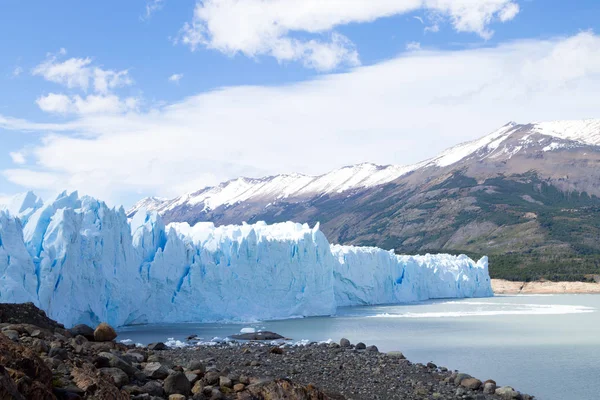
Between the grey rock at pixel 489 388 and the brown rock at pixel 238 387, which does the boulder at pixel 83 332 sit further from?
the grey rock at pixel 489 388

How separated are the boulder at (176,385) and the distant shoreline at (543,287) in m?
55.4


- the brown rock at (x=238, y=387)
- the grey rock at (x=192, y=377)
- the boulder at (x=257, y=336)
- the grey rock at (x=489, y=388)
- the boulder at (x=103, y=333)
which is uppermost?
the boulder at (x=103, y=333)

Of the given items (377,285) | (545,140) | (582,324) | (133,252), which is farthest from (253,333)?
(545,140)

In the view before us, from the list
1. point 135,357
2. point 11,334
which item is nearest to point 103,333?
point 135,357

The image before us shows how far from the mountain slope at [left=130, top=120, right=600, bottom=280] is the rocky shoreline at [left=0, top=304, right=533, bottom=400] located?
49729 millimetres

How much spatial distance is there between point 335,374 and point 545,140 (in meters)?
158

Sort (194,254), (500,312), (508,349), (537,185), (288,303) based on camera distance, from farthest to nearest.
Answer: (537,185), (500,312), (288,303), (194,254), (508,349)

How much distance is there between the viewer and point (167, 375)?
21.6ft

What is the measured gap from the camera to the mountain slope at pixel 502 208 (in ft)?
246

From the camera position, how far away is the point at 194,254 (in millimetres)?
25844

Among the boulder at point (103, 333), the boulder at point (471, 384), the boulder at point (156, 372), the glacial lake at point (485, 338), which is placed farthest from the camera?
the glacial lake at point (485, 338)

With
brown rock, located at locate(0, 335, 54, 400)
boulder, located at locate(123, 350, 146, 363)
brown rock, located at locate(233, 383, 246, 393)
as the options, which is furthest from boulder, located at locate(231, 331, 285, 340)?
brown rock, located at locate(0, 335, 54, 400)

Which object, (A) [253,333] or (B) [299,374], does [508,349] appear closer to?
(A) [253,333]

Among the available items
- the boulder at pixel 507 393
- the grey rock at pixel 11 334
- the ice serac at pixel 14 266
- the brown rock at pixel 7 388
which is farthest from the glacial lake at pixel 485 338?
the brown rock at pixel 7 388
